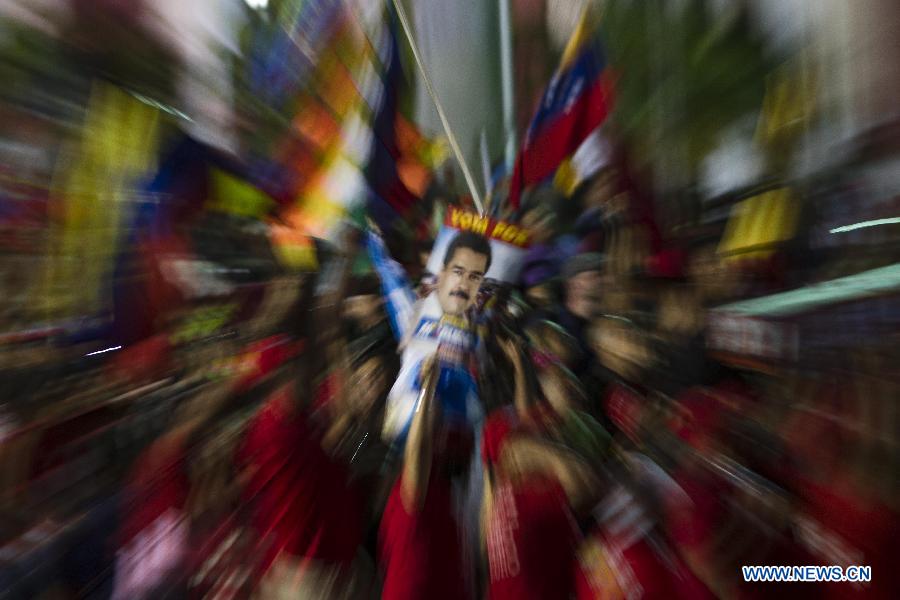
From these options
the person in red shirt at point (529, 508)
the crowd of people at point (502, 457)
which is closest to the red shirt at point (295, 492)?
the crowd of people at point (502, 457)

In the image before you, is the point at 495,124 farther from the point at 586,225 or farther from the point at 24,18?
the point at 24,18

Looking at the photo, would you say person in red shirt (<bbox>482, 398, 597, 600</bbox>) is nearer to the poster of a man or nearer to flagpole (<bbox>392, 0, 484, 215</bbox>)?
the poster of a man

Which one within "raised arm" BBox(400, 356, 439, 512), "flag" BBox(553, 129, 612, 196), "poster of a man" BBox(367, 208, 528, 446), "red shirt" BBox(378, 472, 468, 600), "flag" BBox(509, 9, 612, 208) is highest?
"flag" BBox(509, 9, 612, 208)

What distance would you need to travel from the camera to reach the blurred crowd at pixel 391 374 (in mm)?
513

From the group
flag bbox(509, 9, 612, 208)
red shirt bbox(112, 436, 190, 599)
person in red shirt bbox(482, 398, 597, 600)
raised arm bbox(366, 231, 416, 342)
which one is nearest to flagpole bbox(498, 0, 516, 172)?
flag bbox(509, 9, 612, 208)

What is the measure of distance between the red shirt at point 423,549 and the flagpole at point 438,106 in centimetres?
33

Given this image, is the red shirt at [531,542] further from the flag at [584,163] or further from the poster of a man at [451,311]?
the flag at [584,163]

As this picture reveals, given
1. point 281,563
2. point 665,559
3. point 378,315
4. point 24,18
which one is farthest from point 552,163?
point 24,18

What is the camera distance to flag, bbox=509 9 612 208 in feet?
1.97

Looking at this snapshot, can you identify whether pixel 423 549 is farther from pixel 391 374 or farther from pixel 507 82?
pixel 507 82

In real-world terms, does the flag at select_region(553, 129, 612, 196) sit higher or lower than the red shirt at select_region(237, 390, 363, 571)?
higher

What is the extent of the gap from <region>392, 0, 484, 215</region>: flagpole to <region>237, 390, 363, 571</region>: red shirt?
12.9 inches

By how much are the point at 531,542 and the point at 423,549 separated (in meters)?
0.12

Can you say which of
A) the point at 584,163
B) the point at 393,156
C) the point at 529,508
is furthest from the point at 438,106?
the point at 529,508
